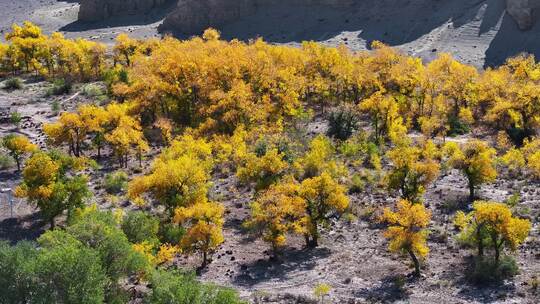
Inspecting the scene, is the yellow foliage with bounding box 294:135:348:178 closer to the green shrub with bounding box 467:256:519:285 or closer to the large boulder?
the green shrub with bounding box 467:256:519:285

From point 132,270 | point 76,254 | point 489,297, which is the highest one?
point 76,254

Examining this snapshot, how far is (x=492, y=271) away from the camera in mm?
42688

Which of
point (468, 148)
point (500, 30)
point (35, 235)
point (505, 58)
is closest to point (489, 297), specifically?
point (468, 148)

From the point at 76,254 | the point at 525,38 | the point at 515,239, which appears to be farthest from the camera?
the point at 525,38

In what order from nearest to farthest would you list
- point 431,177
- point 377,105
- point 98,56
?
point 431,177
point 377,105
point 98,56

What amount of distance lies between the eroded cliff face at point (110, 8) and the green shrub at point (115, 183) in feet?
265

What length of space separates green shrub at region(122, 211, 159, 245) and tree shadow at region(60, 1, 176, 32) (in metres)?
87.5

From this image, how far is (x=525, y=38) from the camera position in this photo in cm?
9506

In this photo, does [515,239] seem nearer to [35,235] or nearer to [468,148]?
[468,148]

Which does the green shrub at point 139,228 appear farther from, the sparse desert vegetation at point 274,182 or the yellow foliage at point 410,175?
the yellow foliage at point 410,175

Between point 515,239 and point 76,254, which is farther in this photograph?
point 515,239

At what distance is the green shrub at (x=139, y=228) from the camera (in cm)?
4566

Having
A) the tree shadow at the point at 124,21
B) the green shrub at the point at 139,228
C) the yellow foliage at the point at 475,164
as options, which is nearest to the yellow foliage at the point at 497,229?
the yellow foliage at the point at 475,164

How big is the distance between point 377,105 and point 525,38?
40342mm
